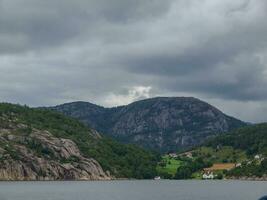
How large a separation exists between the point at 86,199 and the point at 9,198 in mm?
23551

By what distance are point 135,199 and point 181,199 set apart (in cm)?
1558

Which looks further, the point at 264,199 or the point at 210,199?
the point at 210,199

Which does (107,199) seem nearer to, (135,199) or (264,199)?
(135,199)

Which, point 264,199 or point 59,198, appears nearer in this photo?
point 264,199

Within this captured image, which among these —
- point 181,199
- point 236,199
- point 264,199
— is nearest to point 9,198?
point 181,199

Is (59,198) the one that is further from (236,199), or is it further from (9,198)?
(236,199)

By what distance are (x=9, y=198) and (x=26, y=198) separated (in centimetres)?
535

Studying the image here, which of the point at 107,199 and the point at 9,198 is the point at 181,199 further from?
the point at 9,198

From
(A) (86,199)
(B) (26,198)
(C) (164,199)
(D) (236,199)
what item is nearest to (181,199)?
(C) (164,199)

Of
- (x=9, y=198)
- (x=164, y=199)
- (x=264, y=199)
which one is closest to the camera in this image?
(x=264, y=199)

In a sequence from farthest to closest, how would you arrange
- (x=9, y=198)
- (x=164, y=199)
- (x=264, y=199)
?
(x=164, y=199) < (x=9, y=198) < (x=264, y=199)

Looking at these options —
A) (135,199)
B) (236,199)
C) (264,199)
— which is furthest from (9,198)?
(264,199)

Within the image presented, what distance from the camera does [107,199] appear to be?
177 m

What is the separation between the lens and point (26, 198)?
563 ft
